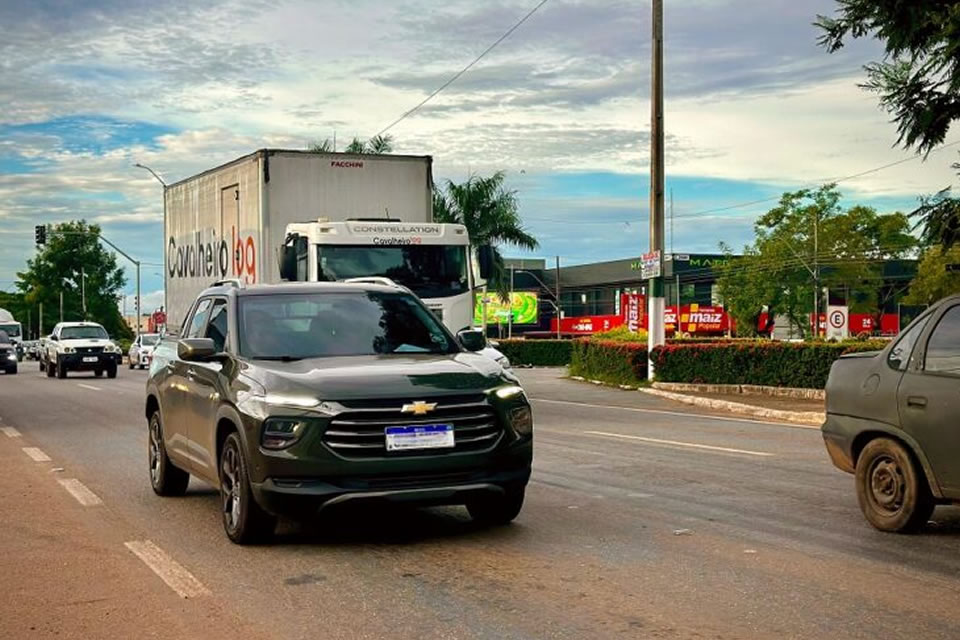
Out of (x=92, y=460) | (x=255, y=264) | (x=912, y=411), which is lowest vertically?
(x=92, y=460)

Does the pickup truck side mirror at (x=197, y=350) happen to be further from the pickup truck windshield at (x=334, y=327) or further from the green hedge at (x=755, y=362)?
the green hedge at (x=755, y=362)

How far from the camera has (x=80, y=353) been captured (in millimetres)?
40250

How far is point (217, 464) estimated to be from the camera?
853 centimetres

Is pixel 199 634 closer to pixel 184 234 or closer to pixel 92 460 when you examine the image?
pixel 92 460

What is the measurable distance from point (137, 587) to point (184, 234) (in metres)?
17.6

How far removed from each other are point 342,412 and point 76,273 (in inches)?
4231

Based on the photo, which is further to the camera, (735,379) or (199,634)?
(735,379)

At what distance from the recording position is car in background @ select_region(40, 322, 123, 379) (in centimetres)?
4016

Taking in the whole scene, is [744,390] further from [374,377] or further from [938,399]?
[374,377]

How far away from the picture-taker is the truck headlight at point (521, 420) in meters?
8.06

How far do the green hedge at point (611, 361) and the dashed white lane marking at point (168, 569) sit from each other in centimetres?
2225

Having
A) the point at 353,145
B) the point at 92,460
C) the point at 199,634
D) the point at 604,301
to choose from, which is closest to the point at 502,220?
the point at 353,145

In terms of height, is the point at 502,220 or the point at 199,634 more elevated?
the point at 502,220

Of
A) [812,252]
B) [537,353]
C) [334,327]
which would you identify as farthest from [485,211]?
[334,327]
